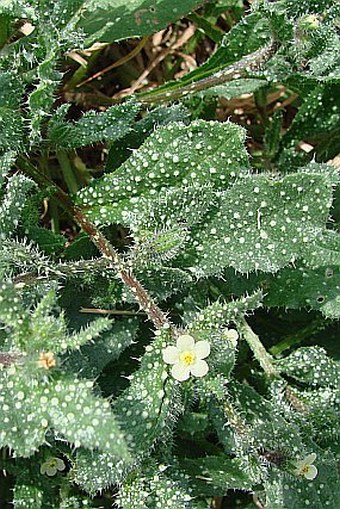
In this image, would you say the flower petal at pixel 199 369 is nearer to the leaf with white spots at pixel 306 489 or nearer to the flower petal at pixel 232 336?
the flower petal at pixel 232 336

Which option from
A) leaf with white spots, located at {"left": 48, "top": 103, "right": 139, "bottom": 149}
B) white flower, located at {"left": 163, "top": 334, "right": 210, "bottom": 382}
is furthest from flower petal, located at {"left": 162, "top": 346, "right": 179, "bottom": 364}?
leaf with white spots, located at {"left": 48, "top": 103, "right": 139, "bottom": 149}

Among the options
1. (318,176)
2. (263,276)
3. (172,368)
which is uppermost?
(318,176)

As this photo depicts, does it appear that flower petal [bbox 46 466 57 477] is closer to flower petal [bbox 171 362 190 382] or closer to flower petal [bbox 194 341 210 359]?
flower petal [bbox 171 362 190 382]

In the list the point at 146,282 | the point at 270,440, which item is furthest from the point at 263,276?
the point at 270,440

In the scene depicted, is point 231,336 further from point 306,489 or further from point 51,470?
point 51,470

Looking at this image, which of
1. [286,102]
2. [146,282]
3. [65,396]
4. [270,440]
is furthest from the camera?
[286,102]

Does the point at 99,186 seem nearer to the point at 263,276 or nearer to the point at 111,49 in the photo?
the point at 263,276

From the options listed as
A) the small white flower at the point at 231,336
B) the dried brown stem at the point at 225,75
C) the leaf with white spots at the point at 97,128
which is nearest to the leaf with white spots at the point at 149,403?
the small white flower at the point at 231,336
